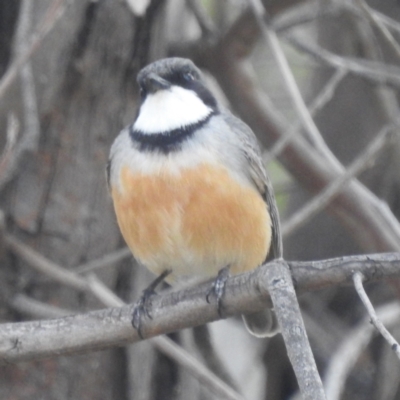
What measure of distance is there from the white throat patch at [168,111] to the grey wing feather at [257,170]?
6.7 inches

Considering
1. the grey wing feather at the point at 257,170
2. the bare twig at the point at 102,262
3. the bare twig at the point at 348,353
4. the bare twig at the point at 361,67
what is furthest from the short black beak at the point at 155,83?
the bare twig at the point at 348,353

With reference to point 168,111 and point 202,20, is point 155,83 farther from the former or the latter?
point 202,20

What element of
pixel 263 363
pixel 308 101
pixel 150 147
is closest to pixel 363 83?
pixel 308 101

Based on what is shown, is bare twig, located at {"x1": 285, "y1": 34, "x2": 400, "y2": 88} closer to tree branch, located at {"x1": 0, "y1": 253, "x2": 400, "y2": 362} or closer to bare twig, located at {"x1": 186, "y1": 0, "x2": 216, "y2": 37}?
bare twig, located at {"x1": 186, "y1": 0, "x2": 216, "y2": 37}

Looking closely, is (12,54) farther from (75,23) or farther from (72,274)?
(72,274)

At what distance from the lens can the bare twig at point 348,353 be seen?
4.02 metres

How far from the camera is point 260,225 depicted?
12.9 ft

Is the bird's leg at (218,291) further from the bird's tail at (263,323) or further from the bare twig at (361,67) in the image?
the bare twig at (361,67)

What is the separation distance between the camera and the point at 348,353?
4348mm

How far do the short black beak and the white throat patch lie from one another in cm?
3

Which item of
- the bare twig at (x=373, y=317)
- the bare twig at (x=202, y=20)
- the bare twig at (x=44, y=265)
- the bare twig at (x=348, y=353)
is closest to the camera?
the bare twig at (x=373, y=317)

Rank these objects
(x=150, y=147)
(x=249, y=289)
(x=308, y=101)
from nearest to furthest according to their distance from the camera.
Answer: (x=249, y=289) → (x=150, y=147) → (x=308, y=101)

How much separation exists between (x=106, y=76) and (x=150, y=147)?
0.83 meters

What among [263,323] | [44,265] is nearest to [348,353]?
[263,323]
